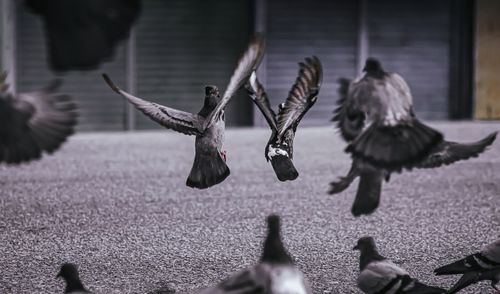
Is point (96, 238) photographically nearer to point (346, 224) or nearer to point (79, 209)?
point (79, 209)

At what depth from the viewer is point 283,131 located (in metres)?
2.87

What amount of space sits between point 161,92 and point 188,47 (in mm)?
1029

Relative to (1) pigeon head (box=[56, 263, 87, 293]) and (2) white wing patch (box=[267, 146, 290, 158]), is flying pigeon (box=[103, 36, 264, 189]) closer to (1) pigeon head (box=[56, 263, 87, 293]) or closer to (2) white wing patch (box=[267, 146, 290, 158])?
(2) white wing patch (box=[267, 146, 290, 158])

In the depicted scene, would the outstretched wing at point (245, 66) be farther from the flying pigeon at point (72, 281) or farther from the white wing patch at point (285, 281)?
the flying pigeon at point (72, 281)

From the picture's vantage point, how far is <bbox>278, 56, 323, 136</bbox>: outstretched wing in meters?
2.87

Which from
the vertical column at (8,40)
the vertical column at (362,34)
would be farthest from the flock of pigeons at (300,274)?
the vertical column at (362,34)

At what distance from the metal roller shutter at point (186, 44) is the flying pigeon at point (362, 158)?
13.5 m

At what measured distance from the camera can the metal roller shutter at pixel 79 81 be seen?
609 inches

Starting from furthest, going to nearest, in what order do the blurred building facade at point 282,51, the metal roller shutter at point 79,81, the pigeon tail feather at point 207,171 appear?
1. the blurred building facade at point 282,51
2. the metal roller shutter at point 79,81
3. the pigeon tail feather at point 207,171

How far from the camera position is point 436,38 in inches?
746

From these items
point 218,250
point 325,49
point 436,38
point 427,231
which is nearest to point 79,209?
point 218,250

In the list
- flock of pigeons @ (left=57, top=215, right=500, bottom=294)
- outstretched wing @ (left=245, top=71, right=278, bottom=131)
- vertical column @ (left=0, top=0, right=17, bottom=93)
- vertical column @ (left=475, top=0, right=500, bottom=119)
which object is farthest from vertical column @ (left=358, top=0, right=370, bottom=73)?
outstretched wing @ (left=245, top=71, right=278, bottom=131)

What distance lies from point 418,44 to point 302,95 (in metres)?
16.2

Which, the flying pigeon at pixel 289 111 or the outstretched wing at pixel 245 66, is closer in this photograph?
the outstretched wing at pixel 245 66
